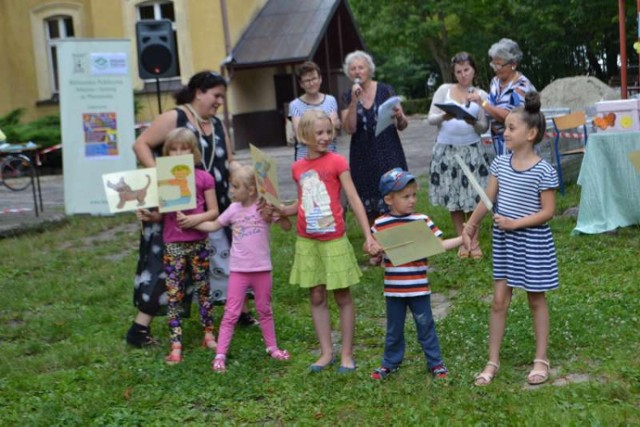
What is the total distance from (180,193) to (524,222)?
211 centimetres

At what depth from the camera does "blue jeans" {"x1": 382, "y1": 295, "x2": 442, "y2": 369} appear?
17.0 feet

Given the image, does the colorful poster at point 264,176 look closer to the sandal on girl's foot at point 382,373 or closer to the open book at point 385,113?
the sandal on girl's foot at point 382,373

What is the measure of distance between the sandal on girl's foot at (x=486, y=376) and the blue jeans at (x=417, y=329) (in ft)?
0.85

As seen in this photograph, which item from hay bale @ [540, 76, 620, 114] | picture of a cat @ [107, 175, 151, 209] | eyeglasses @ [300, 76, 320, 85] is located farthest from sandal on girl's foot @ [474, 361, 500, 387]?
hay bale @ [540, 76, 620, 114]

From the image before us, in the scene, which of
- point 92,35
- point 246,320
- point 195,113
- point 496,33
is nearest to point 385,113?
point 195,113

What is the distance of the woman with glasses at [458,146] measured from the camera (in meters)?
8.24

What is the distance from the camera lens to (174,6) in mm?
27578

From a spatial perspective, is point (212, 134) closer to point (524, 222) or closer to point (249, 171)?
point (249, 171)

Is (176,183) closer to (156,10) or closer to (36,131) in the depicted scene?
(36,131)

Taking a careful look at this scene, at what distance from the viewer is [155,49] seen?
15289 mm

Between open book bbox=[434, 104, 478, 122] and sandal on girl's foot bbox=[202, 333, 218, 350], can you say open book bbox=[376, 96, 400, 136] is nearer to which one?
open book bbox=[434, 104, 478, 122]

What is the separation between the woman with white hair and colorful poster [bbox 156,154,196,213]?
2.15m

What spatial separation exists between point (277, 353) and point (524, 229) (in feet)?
5.84

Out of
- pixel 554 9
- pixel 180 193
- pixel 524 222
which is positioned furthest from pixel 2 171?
pixel 554 9
